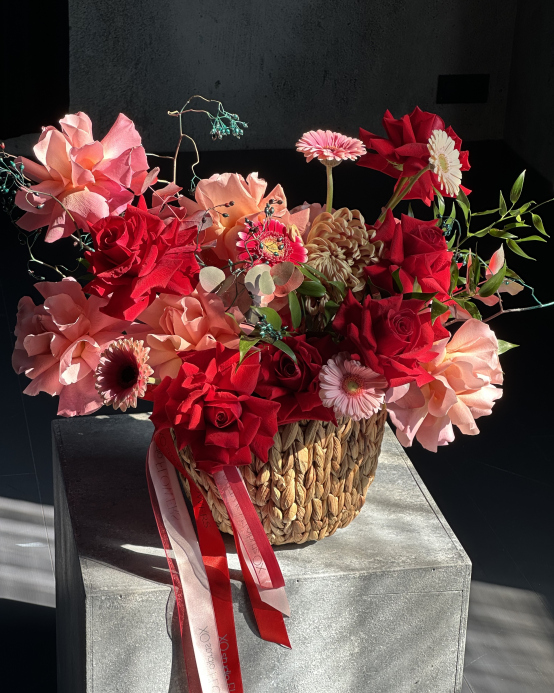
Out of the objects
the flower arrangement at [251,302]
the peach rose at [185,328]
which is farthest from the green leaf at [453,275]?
the peach rose at [185,328]

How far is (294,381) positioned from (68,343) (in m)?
0.21

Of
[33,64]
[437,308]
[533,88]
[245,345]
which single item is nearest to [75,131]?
[245,345]

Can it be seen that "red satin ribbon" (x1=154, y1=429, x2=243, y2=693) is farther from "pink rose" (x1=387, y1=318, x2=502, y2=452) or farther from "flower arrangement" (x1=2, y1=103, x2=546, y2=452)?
"pink rose" (x1=387, y1=318, x2=502, y2=452)

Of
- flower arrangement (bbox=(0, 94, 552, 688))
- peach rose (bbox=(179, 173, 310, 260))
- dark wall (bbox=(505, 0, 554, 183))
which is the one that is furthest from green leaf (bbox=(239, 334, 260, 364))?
dark wall (bbox=(505, 0, 554, 183))

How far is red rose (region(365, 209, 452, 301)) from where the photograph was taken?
33.2 inches

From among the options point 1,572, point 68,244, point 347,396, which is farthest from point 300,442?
point 68,244

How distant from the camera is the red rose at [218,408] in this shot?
822 mm

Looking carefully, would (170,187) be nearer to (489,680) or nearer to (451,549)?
(451,549)

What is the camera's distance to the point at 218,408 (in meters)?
0.82

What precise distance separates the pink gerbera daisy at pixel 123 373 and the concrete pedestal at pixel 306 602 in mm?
255

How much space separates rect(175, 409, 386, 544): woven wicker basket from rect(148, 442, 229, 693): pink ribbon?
30 mm

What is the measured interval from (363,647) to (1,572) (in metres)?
1.07

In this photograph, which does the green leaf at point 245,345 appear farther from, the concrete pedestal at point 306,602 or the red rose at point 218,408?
the concrete pedestal at point 306,602

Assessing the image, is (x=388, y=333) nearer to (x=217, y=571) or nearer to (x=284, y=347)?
(x=284, y=347)
